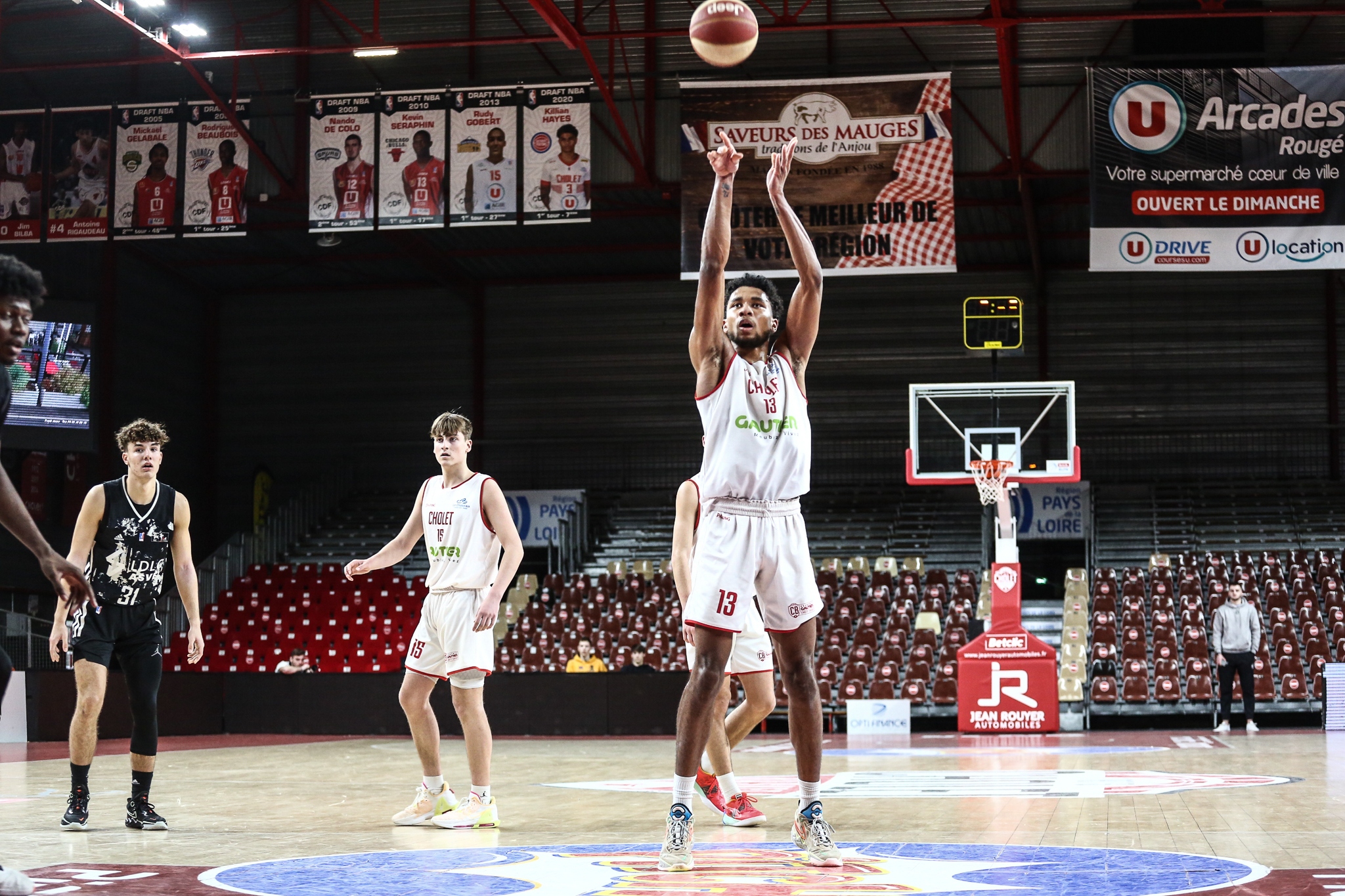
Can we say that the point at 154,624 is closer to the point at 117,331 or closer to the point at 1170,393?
the point at 117,331

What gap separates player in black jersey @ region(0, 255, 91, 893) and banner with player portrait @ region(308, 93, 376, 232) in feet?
50.8

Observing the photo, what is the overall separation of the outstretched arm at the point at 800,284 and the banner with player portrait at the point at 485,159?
45.3 feet

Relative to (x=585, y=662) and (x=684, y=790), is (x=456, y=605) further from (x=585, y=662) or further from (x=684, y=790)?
(x=585, y=662)

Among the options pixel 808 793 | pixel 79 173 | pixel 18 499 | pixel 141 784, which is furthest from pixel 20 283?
pixel 79 173

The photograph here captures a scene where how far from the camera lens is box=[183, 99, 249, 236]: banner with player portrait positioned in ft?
65.9

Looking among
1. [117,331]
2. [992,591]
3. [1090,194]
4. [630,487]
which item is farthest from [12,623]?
[1090,194]

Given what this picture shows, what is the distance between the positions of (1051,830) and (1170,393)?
77.6 ft

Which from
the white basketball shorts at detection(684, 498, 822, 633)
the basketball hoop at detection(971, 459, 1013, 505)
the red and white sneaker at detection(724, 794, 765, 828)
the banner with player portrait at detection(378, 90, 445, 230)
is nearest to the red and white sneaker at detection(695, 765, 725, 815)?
the red and white sneaker at detection(724, 794, 765, 828)

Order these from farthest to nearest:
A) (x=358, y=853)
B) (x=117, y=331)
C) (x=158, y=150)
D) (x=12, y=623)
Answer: (x=117, y=331), (x=12, y=623), (x=158, y=150), (x=358, y=853)

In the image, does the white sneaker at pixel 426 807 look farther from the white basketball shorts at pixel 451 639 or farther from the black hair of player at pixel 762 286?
the black hair of player at pixel 762 286

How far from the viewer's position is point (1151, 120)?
59.3ft

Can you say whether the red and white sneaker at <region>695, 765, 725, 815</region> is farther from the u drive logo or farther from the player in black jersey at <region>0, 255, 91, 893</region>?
the u drive logo

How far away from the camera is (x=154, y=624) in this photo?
752 cm

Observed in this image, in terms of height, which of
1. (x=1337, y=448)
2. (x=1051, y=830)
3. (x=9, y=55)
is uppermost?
(x=9, y=55)
